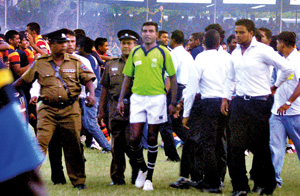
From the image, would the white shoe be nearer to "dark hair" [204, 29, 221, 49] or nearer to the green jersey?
the green jersey

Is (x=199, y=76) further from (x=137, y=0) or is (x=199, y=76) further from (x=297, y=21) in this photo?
(x=297, y=21)

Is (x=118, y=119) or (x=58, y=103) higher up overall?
(x=58, y=103)

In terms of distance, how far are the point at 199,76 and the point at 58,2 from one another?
9.94 meters

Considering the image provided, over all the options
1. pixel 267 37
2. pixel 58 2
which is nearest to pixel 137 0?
pixel 58 2

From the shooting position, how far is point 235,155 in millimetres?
6242

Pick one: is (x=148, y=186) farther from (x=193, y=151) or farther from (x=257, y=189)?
(x=257, y=189)

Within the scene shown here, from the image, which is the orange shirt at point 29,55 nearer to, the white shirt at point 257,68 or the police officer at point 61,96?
the police officer at point 61,96

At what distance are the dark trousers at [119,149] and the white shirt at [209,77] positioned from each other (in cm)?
95

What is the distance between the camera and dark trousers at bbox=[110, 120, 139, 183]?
715cm

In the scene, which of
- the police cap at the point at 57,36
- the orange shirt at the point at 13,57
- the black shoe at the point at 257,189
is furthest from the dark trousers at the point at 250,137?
the orange shirt at the point at 13,57

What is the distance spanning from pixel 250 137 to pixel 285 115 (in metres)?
1.18

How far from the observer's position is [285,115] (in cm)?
711

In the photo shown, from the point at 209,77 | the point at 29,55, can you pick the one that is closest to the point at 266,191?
the point at 209,77

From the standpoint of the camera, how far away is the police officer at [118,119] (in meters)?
7.16
